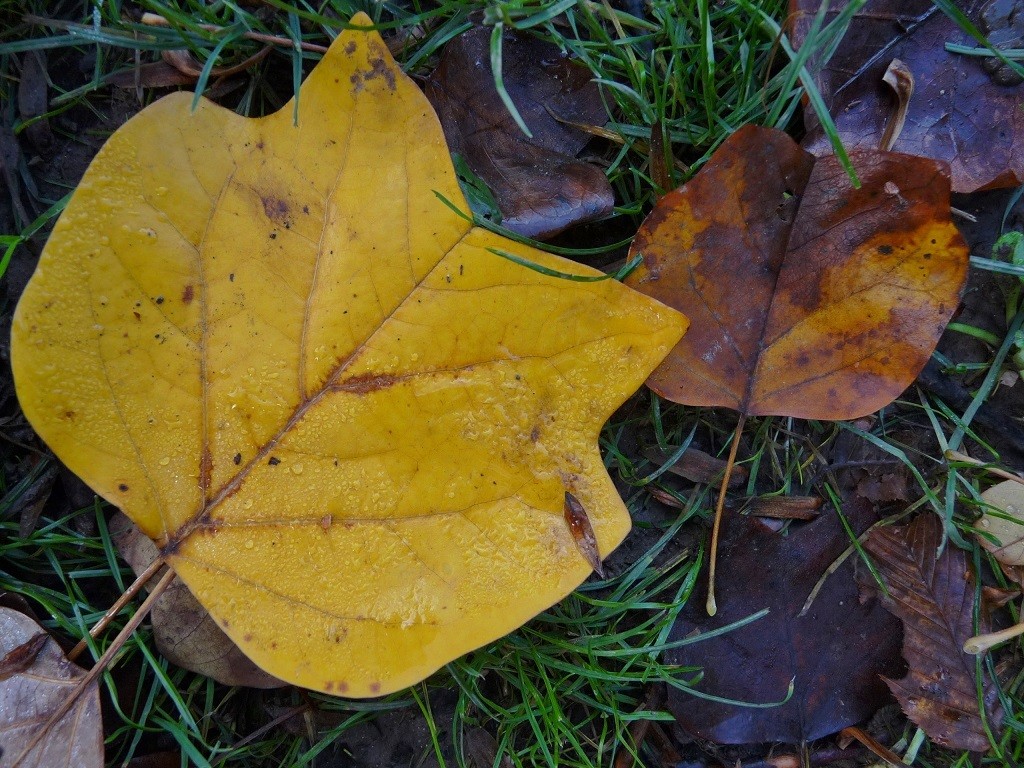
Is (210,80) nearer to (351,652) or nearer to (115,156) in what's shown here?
(115,156)

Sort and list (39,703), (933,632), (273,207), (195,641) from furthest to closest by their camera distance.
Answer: (933,632), (195,641), (39,703), (273,207)

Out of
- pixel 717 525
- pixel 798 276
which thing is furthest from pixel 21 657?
pixel 798 276

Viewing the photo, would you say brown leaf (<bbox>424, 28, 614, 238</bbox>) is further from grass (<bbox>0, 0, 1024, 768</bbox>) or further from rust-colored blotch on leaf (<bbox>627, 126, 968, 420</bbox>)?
rust-colored blotch on leaf (<bbox>627, 126, 968, 420</bbox>)

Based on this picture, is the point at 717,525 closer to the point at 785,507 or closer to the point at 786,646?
the point at 785,507

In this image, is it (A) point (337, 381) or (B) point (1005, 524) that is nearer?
(A) point (337, 381)

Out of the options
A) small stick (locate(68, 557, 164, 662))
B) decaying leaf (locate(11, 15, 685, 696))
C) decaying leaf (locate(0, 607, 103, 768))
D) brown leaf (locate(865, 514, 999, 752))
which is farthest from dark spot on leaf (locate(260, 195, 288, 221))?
brown leaf (locate(865, 514, 999, 752))
